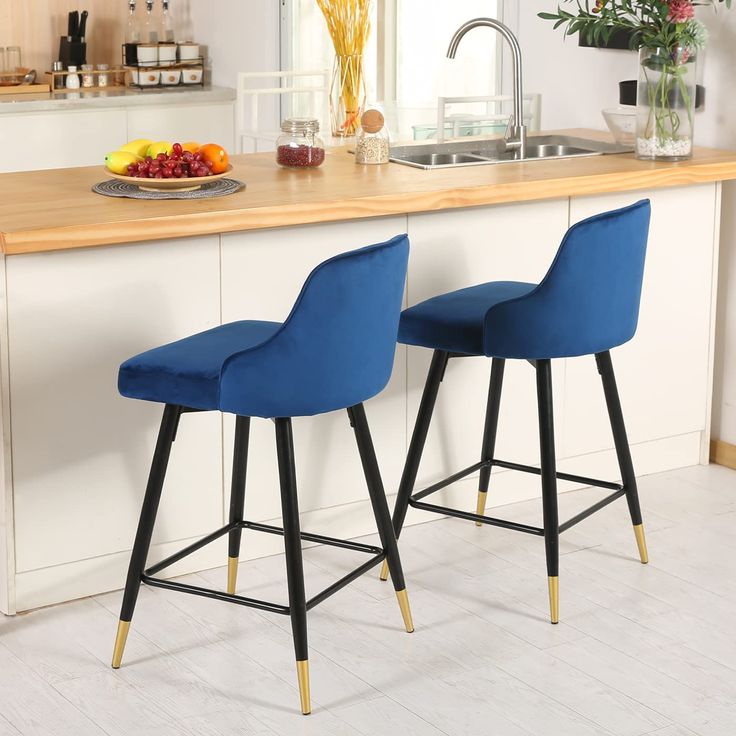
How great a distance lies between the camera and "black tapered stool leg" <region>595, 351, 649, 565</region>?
3021 millimetres

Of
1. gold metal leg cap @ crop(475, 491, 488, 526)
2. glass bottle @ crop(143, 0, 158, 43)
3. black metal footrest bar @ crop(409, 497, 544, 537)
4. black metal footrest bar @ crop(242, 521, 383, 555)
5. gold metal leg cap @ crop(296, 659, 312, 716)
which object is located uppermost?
glass bottle @ crop(143, 0, 158, 43)

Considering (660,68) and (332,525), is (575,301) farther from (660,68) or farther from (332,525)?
(660,68)

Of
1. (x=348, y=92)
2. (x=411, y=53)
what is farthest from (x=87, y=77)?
(x=411, y=53)

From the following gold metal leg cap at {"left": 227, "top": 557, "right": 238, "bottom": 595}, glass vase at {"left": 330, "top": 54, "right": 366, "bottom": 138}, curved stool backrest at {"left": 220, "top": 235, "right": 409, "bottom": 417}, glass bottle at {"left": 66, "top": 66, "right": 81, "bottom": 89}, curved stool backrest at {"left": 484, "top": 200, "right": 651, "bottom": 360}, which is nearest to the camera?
curved stool backrest at {"left": 220, "top": 235, "right": 409, "bottom": 417}

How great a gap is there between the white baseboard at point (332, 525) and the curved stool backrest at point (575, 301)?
2.36 ft

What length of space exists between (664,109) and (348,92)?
6.71 feet

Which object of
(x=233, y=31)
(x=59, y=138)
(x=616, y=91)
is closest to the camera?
(x=616, y=91)

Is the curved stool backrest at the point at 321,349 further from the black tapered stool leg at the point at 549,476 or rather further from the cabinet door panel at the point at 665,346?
the cabinet door panel at the point at 665,346

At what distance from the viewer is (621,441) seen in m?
3.06

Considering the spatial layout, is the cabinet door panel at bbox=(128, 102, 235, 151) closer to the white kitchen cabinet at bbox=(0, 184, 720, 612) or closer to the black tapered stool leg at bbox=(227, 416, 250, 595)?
the white kitchen cabinet at bbox=(0, 184, 720, 612)

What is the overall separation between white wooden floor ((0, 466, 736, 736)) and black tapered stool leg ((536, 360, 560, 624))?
99mm

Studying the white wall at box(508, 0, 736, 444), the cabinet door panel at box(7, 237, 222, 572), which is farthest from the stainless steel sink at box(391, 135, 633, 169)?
the cabinet door panel at box(7, 237, 222, 572)

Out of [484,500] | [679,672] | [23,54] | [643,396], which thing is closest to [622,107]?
[643,396]

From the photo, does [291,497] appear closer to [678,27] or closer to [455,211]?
[455,211]
